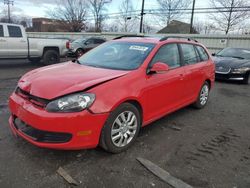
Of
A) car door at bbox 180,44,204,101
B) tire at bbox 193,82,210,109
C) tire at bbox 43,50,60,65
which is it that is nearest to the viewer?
car door at bbox 180,44,204,101

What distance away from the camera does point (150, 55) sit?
12.0 ft

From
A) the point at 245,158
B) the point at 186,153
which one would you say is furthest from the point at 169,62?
the point at 245,158

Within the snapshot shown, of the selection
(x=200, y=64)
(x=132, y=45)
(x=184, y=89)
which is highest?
(x=132, y=45)

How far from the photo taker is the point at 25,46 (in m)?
10.2

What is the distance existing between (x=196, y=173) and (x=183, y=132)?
1.26 m

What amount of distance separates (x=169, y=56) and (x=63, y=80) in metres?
2.05

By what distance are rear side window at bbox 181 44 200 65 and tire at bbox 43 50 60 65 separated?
820cm

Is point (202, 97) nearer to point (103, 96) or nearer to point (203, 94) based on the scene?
point (203, 94)

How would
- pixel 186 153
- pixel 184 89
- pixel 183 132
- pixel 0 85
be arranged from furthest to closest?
1. pixel 0 85
2. pixel 184 89
3. pixel 183 132
4. pixel 186 153

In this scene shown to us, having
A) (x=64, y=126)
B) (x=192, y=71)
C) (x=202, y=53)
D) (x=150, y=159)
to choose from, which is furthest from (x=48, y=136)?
(x=202, y=53)

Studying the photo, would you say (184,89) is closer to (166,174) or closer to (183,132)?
(183,132)

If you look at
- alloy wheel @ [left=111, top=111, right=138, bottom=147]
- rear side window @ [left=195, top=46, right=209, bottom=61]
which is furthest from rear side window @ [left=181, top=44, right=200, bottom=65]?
alloy wheel @ [left=111, top=111, right=138, bottom=147]

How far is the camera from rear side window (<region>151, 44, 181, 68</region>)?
12.6 ft

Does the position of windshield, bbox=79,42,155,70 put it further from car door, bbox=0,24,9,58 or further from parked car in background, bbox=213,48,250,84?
car door, bbox=0,24,9,58
